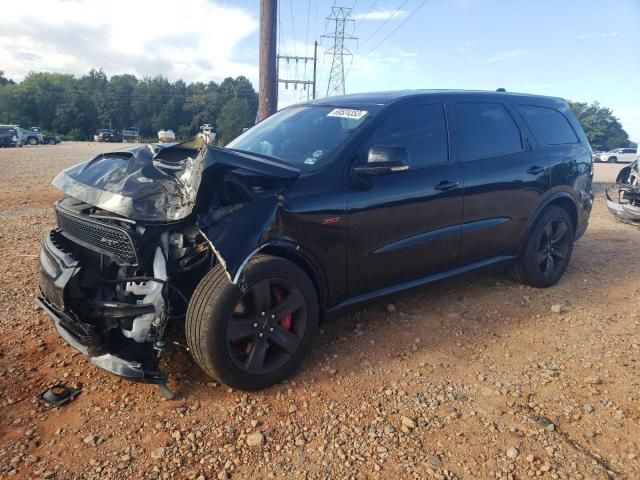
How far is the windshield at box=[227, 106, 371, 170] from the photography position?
10.8 feet

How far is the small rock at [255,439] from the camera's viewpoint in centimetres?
242

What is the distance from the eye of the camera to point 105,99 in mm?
86188

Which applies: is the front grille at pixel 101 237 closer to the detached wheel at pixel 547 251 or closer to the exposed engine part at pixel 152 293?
the exposed engine part at pixel 152 293

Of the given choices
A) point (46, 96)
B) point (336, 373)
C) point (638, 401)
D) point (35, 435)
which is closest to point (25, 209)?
point (35, 435)

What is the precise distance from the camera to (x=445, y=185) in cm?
365

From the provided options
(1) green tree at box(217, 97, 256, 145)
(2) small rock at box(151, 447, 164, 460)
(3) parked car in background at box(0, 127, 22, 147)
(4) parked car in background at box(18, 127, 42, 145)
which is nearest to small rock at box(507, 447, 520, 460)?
(2) small rock at box(151, 447, 164, 460)

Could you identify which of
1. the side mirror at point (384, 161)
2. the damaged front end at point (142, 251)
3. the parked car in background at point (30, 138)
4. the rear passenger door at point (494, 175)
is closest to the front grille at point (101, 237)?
the damaged front end at point (142, 251)

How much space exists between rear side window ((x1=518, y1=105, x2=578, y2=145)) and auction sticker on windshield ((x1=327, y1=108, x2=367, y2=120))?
1952 millimetres

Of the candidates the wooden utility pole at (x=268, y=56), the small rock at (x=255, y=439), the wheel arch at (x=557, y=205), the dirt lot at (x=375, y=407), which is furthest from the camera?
the wooden utility pole at (x=268, y=56)

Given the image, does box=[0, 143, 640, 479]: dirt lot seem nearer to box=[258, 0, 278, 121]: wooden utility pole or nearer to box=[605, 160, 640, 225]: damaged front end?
box=[605, 160, 640, 225]: damaged front end

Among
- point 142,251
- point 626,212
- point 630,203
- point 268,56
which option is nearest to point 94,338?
point 142,251

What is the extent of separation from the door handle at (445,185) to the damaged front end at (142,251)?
1352mm

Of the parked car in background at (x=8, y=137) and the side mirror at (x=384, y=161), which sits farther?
the parked car in background at (x=8, y=137)

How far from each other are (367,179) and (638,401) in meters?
2.25
